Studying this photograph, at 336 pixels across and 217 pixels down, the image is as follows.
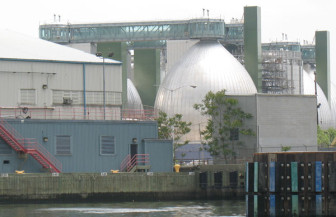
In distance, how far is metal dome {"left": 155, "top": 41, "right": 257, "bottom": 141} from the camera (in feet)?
432

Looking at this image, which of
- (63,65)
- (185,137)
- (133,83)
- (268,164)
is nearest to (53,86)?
(63,65)

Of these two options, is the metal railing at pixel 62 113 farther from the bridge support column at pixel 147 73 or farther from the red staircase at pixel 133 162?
the bridge support column at pixel 147 73

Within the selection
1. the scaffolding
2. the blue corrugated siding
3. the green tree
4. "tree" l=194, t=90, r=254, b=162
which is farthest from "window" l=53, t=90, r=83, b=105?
the scaffolding

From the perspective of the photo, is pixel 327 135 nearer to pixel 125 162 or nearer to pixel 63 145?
pixel 125 162

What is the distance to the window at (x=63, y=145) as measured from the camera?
3046 inches

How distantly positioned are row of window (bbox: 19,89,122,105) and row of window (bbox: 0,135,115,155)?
7.31 metres

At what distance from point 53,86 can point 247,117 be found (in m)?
20.5

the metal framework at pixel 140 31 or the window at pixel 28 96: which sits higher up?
the metal framework at pixel 140 31

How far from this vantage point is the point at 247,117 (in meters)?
96.6

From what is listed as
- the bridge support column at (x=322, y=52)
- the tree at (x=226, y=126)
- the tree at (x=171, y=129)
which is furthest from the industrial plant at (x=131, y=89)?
the bridge support column at (x=322, y=52)

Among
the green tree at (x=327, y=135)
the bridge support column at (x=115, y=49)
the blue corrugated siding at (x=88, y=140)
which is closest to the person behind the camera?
the blue corrugated siding at (x=88, y=140)

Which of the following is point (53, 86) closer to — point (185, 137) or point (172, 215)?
point (172, 215)

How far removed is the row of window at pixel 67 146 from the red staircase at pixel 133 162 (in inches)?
49.5

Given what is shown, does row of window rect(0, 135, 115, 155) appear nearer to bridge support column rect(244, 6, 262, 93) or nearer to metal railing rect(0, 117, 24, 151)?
metal railing rect(0, 117, 24, 151)
